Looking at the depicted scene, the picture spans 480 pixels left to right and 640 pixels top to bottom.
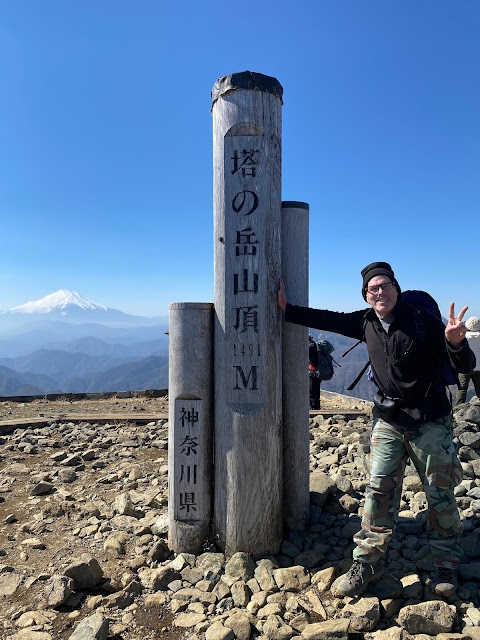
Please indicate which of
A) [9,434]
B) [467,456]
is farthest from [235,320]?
[9,434]

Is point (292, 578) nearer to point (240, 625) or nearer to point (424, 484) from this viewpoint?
point (240, 625)

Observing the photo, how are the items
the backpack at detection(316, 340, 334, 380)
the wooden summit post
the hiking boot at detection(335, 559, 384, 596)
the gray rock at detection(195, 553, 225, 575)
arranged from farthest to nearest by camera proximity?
the backpack at detection(316, 340, 334, 380)
the wooden summit post
the gray rock at detection(195, 553, 225, 575)
the hiking boot at detection(335, 559, 384, 596)

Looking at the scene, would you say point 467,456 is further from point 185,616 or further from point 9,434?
point 9,434

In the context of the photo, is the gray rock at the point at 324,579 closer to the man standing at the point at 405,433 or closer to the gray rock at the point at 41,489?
the man standing at the point at 405,433

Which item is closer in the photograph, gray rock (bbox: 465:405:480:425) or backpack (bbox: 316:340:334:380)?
gray rock (bbox: 465:405:480:425)

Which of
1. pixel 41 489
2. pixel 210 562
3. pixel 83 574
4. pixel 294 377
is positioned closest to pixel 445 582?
pixel 210 562

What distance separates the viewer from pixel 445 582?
355 centimetres

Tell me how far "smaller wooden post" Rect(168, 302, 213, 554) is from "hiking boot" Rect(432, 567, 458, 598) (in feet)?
6.63

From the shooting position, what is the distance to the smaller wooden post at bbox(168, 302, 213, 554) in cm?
435

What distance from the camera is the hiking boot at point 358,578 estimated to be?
3541 mm

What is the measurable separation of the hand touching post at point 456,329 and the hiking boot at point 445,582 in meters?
1.86

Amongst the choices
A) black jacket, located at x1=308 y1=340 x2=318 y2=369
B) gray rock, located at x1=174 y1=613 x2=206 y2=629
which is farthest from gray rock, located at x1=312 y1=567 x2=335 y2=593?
black jacket, located at x1=308 y1=340 x2=318 y2=369

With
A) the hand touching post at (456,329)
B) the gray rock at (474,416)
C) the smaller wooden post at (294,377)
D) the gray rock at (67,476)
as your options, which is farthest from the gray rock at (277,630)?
the gray rock at (474,416)

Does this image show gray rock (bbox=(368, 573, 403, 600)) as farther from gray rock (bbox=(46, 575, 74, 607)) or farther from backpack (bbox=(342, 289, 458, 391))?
gray rock (bbox=(46, 575, 74, 607))
